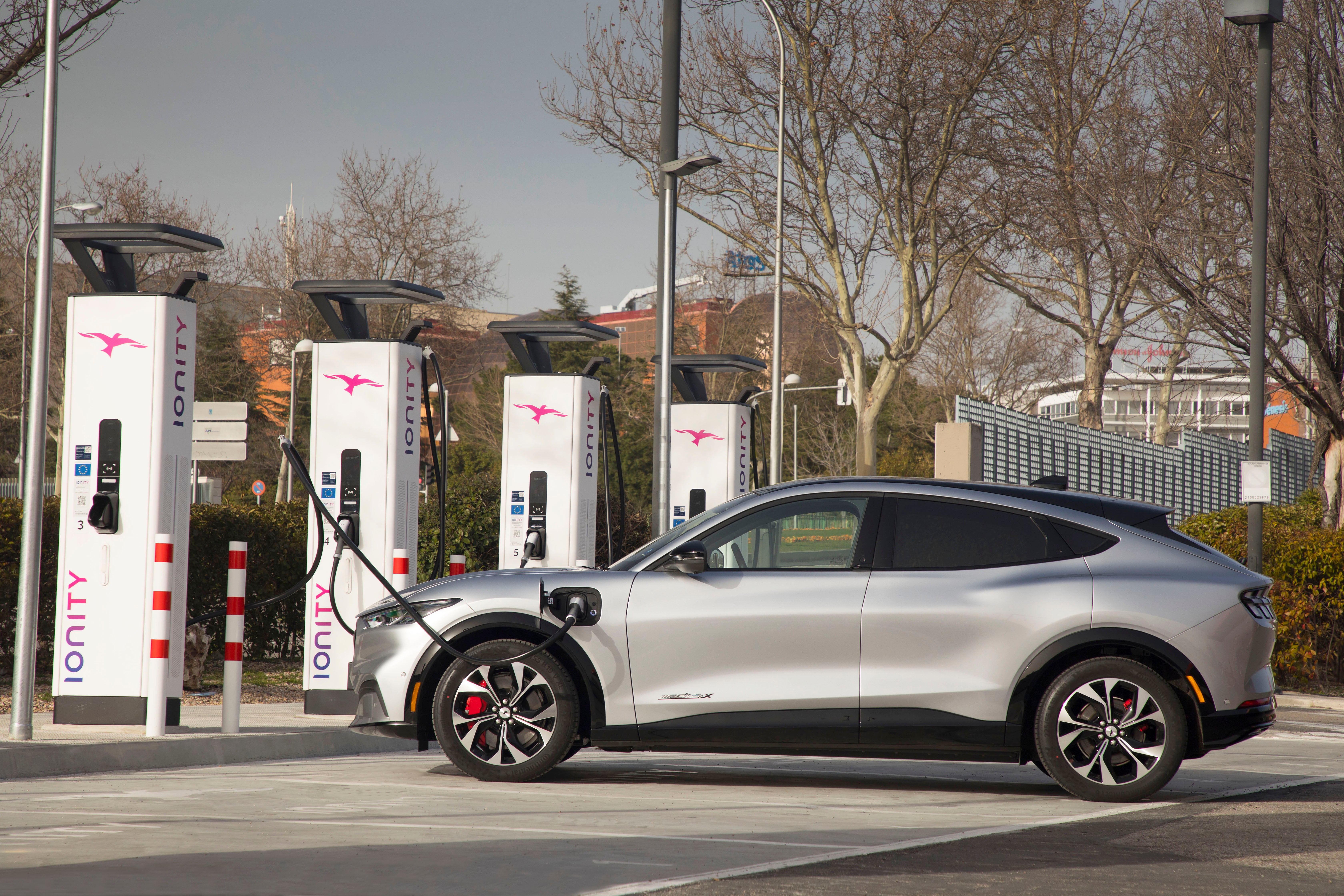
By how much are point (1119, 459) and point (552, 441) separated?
17304 mm

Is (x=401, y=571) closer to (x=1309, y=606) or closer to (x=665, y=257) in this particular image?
(x=665, y=257)

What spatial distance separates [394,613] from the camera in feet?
25.2

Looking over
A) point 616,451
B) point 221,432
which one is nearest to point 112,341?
point 616,451

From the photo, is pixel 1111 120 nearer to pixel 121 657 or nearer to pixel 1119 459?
pixel 1119 459

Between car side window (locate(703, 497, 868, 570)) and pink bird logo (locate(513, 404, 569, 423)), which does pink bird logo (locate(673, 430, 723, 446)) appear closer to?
pink bird logo (locate(513, 404, 569, 423))

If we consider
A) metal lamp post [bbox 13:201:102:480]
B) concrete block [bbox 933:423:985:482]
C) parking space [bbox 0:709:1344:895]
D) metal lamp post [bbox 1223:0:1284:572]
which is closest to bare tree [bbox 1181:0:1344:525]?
metal lamp post [bbox 1223:0:1284:572]

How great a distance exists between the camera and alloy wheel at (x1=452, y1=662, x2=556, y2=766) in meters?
7.38

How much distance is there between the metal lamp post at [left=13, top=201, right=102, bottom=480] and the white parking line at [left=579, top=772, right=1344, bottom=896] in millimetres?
28282

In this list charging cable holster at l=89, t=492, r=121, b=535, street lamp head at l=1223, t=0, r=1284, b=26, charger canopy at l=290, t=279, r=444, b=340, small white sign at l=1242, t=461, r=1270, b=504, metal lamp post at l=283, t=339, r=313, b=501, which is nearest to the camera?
charging cable holster at l=89, t=492, r=121, b=535

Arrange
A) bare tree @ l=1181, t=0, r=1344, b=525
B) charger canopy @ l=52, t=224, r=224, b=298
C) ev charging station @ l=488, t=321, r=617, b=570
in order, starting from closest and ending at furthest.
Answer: charger canopy @ l=52, t=224, r=224, b=298
ev charging station @ l=488, t=321, r=617, b=570
bare tree @ l=1181, t=0, r=1344, b=525

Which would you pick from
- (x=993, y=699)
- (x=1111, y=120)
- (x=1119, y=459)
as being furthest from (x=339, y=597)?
(x=1119, y=459)

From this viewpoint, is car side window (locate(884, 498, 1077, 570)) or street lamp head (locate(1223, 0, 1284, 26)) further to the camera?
street lamp head (locate(1223, 0, 1284, 26))

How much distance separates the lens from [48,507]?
1277cm

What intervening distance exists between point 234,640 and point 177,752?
0.92m
